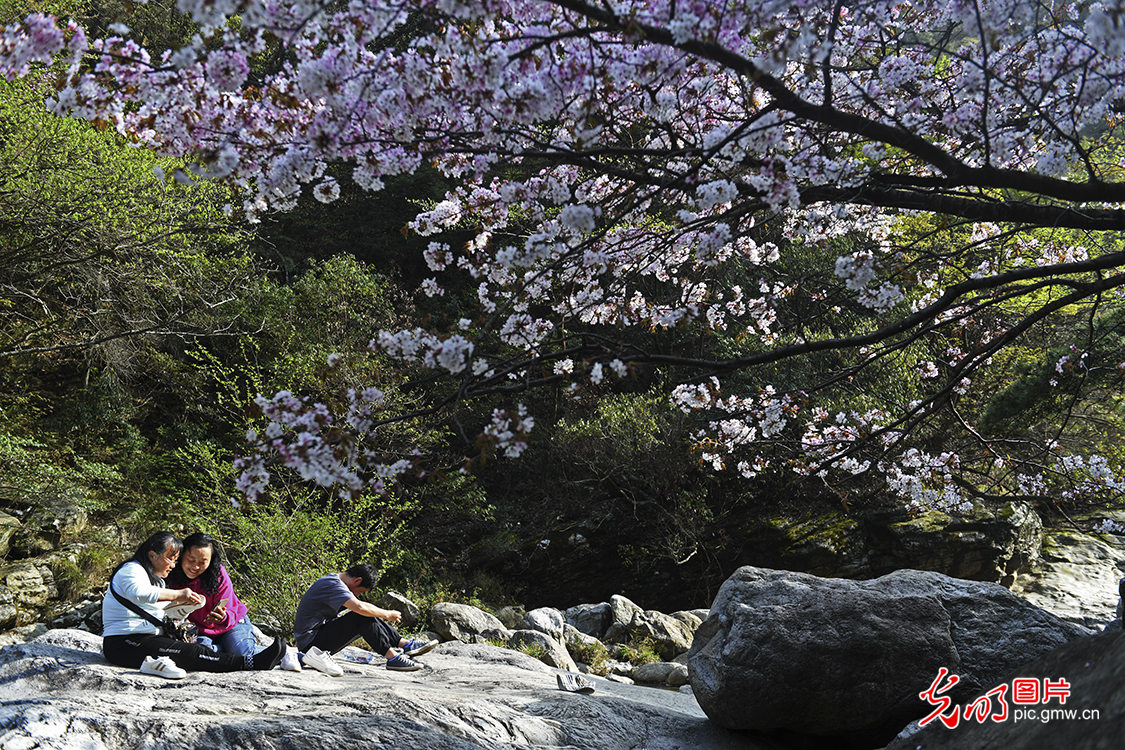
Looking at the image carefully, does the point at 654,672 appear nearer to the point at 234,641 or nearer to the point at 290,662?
the point at 290,662

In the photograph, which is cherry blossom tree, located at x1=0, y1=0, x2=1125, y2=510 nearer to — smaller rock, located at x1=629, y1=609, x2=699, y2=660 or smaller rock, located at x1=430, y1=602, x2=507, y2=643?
smaller rock, located at x1=430, y1=602, x2=507, y2=643

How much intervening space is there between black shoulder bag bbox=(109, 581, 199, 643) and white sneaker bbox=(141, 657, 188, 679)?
0.77ft

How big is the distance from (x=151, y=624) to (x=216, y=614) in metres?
0.52

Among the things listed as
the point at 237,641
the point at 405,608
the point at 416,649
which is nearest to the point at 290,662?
the point at 237,641

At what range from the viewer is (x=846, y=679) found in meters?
3.89

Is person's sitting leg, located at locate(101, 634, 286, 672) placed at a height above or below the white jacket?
below

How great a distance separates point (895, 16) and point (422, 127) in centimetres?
296

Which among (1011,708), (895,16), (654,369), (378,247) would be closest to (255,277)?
(378,247)

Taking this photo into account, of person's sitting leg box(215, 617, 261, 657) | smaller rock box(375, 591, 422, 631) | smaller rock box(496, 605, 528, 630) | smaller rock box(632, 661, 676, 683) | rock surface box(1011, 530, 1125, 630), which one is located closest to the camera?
person's sitting leg box(215, 617, 261, 657)

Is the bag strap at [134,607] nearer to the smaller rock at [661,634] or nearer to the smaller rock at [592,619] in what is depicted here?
the smaller rock at [592,619]

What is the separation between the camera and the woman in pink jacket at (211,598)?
4379 mm

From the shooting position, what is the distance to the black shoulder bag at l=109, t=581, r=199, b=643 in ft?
13.0

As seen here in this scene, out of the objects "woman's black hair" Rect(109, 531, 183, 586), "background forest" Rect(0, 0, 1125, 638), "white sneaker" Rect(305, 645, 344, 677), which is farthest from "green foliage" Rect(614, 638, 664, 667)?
"woman's black hair" Rect(109, 531, 183, 586)

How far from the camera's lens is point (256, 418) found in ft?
23.7
